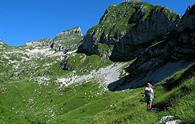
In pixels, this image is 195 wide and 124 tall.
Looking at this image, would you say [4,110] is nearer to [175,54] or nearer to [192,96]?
[192,96]

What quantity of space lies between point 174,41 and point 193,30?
→ 18.6m

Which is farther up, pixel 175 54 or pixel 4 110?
pixel 175 54

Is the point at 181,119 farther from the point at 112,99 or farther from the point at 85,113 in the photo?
the point at 112,99

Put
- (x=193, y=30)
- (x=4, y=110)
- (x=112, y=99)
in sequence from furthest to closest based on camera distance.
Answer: (x=193, y=30) → (x=112, y=99) → (x=4, y=110)

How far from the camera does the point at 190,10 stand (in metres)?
181

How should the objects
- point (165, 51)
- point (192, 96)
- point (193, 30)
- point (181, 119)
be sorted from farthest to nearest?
point (165, 51) < point (193, 30) < point (192, 96) < point (181, 119)

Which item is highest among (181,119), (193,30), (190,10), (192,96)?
(190,10)

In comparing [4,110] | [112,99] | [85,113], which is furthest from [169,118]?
[112,99]

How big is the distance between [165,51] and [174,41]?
1005 cm

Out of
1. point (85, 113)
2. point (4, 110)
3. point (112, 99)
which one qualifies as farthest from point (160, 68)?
point (4, 110)

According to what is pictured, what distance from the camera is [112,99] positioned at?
519 feet

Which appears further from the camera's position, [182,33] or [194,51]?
[182,33]

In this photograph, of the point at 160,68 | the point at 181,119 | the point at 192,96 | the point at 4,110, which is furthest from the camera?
the point at 160,68

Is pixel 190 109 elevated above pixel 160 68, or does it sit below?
below
